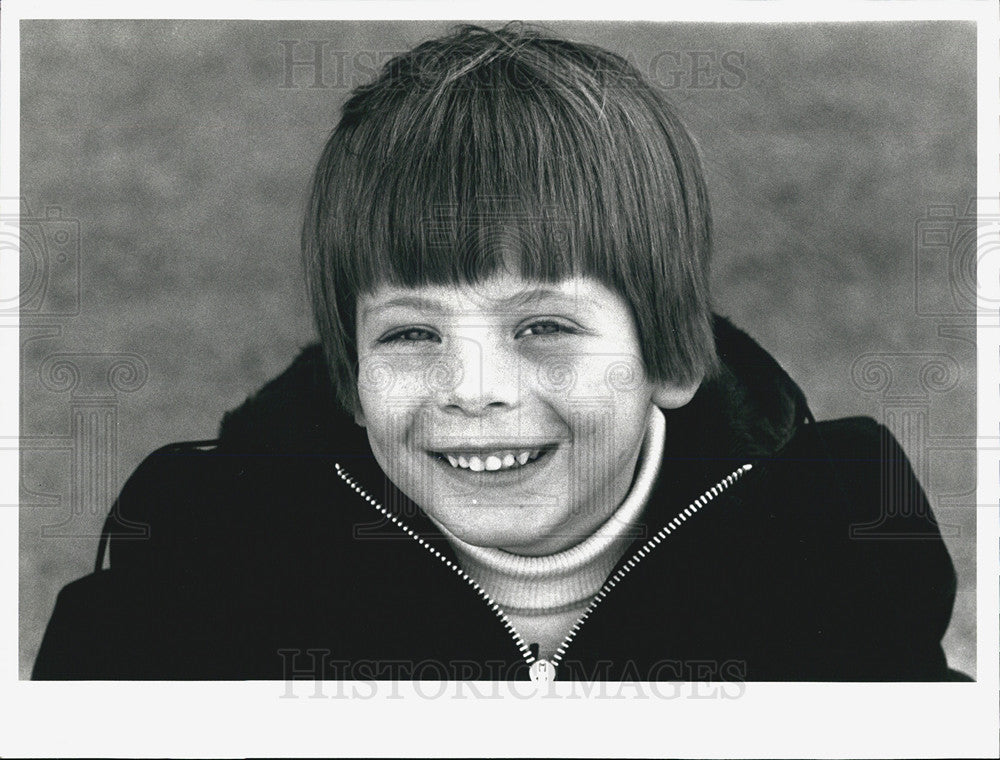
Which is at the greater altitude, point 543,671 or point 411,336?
point 411,336

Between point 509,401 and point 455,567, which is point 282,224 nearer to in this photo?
point 509,401

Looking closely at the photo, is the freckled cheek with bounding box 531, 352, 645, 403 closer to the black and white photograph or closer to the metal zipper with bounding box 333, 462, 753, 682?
the black and white photograph

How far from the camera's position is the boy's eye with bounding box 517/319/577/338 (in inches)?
55.9

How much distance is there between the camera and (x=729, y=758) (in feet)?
4.99

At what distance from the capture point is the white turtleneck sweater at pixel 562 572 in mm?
1504

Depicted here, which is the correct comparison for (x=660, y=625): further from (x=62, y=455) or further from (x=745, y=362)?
(x=62, y=455)

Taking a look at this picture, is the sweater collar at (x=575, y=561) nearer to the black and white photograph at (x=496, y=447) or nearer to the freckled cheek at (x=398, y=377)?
the black and white photograph at (x=496, y=447)

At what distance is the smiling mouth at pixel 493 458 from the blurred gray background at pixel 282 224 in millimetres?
318

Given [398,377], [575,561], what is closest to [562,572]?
→ [575,561]

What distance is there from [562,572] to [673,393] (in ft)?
1.07

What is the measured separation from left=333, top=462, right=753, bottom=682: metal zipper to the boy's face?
6 cm

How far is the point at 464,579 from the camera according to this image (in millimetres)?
1520

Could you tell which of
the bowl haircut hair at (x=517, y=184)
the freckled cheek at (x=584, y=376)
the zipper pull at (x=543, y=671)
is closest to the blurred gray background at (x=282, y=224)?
the bowl haircut hair at (x=517, y=184)

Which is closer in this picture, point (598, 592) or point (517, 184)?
point (517, 184)
